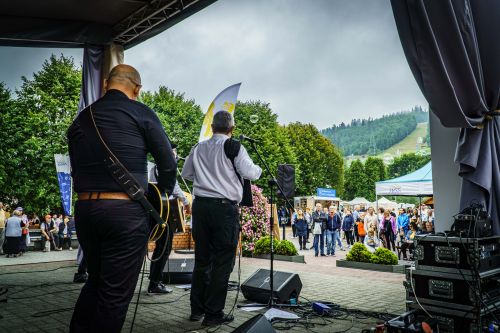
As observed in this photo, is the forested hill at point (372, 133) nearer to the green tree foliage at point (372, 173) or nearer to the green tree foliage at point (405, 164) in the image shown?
the green tree foliage at point (405, 164)

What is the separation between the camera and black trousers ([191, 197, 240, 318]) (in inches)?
152

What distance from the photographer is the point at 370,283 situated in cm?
659

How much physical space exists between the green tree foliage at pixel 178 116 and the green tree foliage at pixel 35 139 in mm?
8106

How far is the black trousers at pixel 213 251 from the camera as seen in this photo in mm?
3869

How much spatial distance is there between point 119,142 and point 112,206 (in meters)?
0.41

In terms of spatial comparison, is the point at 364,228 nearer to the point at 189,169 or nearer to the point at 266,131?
the point at 189,169

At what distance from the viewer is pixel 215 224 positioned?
12.8 ft

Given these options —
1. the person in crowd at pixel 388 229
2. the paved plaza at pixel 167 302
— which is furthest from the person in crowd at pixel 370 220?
the paved plaza at pixel 167 302

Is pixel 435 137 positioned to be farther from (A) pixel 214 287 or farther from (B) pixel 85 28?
(B) pixel 85 28

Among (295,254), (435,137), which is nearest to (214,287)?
(435,137)

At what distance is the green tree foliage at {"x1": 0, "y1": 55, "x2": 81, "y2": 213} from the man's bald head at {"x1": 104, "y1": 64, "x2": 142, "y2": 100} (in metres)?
22.4

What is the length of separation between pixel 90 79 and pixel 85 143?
5567 mm

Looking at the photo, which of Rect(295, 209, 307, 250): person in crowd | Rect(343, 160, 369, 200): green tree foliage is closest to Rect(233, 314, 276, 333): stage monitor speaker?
Rect(295, 209, 307, 250): person in crowd

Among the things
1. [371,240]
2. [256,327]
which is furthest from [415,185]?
[256,327]
